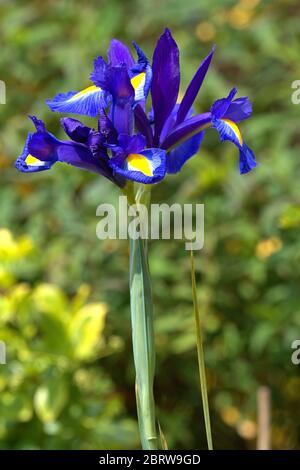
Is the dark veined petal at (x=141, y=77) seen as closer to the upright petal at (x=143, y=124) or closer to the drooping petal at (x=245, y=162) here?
the upright petal at (x=143, y=124)

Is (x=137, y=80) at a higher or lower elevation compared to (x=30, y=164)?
higher

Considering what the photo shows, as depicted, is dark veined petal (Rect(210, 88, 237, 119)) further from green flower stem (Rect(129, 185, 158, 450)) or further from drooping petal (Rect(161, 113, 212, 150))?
green flower stem (Rect(129, 185, 158, 450))

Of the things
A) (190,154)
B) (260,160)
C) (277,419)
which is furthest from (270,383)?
(190,154)
